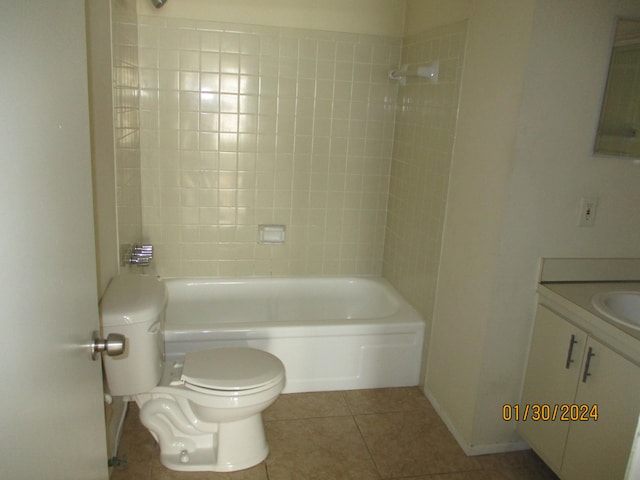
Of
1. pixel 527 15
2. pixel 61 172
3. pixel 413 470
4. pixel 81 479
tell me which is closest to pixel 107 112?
pixel 61 172

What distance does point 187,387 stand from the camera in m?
2.08

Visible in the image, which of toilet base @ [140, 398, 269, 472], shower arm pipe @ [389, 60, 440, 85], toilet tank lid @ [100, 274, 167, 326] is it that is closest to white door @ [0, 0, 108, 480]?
toilet tank lid @ [100, 274, 167, 326]

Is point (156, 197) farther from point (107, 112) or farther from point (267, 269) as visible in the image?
point (107, 112)

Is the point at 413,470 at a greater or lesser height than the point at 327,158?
lesser

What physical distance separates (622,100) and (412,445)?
66.3 inches

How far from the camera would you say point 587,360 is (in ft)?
6.15

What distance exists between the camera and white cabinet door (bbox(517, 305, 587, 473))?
6.45ft

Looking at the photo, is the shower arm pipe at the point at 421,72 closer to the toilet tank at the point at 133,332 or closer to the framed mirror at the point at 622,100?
the framed mirror at the point at 622,100

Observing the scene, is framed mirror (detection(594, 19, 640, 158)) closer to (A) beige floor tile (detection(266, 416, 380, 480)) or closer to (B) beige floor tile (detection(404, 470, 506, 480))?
(B) beige floor tile (detection(404, 470, 506, 480))

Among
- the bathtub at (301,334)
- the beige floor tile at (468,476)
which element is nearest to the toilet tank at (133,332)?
the bathtub at (301,334)

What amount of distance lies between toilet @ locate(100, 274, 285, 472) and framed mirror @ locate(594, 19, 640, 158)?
5.29 ft

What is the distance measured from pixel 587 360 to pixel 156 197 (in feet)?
7.79

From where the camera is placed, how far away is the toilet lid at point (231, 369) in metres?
2.06

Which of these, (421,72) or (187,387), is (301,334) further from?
(421,72)
